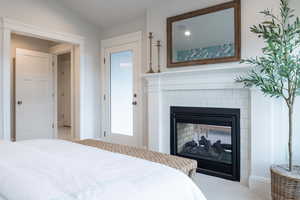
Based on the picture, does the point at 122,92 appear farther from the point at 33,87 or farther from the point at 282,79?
the point at 282,79

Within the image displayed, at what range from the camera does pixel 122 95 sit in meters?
4.12

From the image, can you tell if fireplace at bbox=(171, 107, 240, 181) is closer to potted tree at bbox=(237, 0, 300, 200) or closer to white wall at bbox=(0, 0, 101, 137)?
potted tree at bbox=(237, 0, 300, 200)

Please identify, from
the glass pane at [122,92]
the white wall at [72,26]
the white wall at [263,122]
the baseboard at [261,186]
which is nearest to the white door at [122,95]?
the glass pane at [122,92]

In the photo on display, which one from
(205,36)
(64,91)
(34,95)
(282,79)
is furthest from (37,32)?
(64,91)

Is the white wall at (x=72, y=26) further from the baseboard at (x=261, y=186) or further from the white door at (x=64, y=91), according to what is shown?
the white door at (x=64, y=91)

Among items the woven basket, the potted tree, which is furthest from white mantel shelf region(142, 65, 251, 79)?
the woven basket

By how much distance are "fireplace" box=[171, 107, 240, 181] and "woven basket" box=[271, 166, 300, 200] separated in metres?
0.64

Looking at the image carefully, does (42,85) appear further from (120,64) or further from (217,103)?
(217,103)

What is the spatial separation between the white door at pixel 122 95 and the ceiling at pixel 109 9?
50 cm

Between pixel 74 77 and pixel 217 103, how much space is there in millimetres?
2788

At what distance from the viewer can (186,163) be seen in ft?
5.36

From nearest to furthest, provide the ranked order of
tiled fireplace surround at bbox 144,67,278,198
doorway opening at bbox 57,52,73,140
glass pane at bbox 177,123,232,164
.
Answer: tiled fireplace surround at bbox 144,67,278,198 → glass pane at bbox 177,123,232,164 → doorway opening at bbox 57,52,73,140

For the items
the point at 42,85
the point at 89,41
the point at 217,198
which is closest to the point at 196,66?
the point at 217,198

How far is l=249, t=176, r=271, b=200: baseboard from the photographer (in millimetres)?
2344
